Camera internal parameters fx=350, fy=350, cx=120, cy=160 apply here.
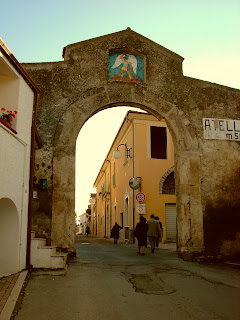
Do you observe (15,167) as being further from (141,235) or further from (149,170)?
(149,170)

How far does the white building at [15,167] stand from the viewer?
7.27m

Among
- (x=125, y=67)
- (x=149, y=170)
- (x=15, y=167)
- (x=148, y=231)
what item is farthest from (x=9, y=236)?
(x=149, y=170)

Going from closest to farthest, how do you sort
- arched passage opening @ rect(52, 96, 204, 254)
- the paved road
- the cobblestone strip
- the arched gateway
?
the paved road → the cobblestone strip → arched passage opening @ rect(52, 96, 204, 254) → the arched gateway

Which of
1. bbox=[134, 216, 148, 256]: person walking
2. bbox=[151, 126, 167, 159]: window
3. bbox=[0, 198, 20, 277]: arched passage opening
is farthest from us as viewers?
bbox=[151, 126, 167, 159]: window

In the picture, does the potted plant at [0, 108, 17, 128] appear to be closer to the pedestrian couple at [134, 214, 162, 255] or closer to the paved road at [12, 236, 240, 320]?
the paved road at [12, 236, 240, 320]

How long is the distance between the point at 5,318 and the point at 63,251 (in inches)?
209

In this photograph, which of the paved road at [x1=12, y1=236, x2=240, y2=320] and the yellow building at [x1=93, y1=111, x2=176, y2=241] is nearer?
the paved road at [x1=12, y1=236, x2=240, y2=320]

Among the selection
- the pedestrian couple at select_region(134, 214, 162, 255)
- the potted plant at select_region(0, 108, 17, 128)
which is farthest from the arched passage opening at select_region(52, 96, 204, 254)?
the potted plant at select_region(0, 108, 17, 128)

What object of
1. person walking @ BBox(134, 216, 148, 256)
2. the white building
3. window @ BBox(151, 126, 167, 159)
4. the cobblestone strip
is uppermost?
window @ BBox(151, 126, 167, 159)

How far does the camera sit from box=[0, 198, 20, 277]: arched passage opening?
7434 mm

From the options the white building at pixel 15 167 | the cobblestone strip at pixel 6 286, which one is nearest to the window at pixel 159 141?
the white building at pixel 15 167

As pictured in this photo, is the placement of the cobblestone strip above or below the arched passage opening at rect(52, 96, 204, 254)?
below

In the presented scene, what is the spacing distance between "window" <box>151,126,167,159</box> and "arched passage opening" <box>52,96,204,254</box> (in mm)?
9520

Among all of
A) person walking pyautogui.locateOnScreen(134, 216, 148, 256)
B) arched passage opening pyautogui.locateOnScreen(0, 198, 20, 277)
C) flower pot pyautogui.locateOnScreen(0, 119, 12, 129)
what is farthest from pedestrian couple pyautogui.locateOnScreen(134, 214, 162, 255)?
flower pot pyautogui.locateOnScreen(0, 119, 12, 129)
